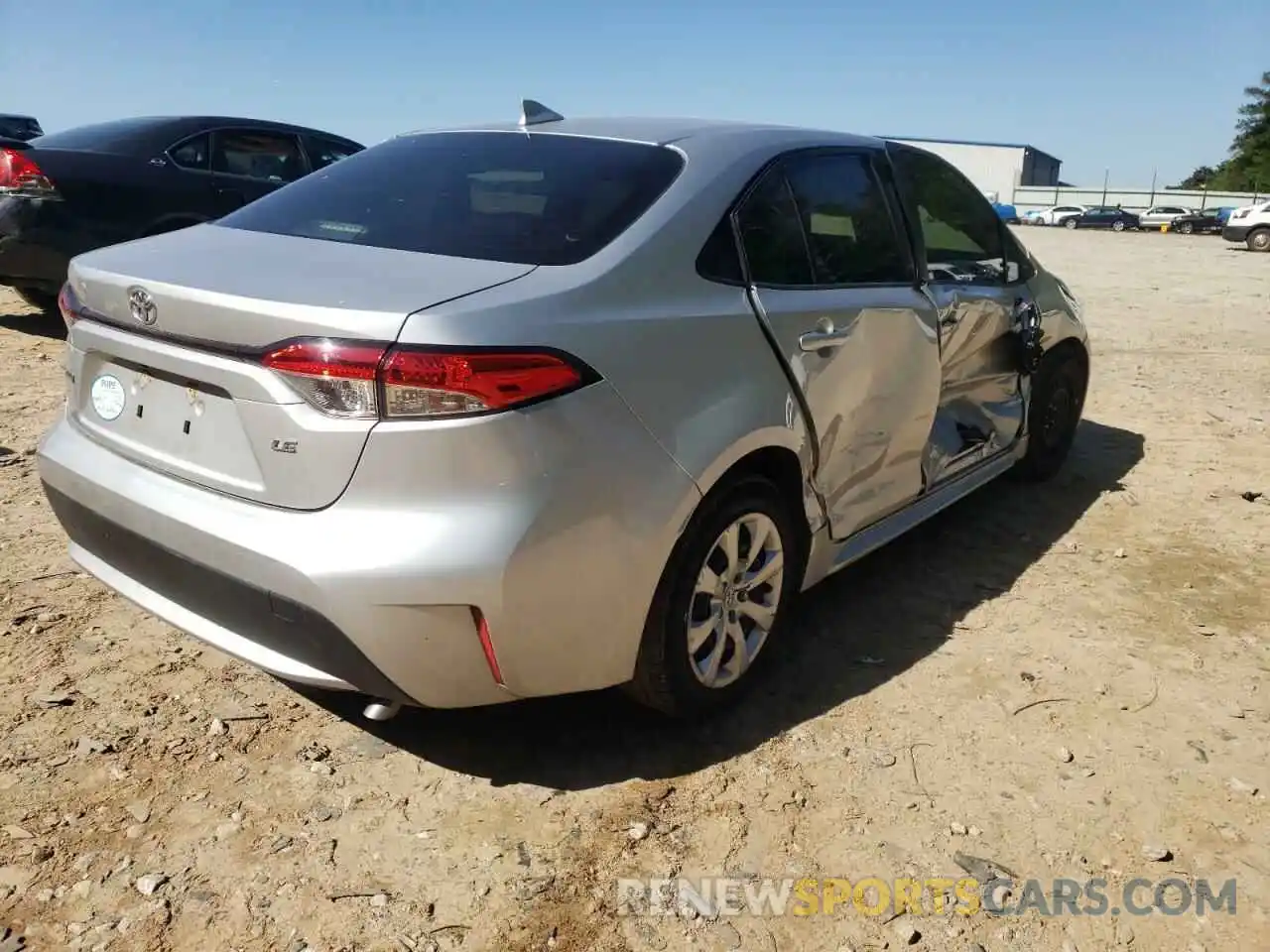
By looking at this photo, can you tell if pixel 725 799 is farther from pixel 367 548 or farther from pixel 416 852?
pixel 367 548

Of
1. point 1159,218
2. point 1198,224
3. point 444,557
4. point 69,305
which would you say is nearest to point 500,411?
point 444,557

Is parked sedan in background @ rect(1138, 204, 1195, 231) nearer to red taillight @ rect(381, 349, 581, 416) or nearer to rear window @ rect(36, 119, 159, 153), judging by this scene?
rear window @ rect(36, 119, 159, 153)

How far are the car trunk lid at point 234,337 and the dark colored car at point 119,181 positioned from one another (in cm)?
385

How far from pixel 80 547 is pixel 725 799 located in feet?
5.97

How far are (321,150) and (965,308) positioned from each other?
5822mm

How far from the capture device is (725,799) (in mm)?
2473

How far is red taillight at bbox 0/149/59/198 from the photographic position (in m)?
6.21

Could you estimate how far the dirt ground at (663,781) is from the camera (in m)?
2.08

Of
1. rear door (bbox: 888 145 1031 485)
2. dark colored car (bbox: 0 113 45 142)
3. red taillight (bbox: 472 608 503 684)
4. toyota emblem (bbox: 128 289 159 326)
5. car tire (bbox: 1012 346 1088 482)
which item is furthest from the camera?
dark colored car (bbox: 0 113 45 142)

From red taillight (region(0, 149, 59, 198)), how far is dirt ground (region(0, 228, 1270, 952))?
329 cm

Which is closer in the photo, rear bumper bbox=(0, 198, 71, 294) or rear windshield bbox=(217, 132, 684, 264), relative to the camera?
rear windshield bbox=(217, 132, 684, 264)

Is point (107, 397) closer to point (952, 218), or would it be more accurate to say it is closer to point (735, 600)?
point (735, 600)

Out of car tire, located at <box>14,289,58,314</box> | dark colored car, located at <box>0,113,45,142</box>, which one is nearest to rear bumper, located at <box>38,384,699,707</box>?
car tire, located at <box>14,289,58,314</box>

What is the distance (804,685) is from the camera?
9.93 feet
